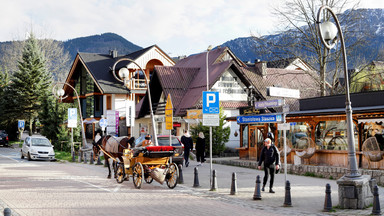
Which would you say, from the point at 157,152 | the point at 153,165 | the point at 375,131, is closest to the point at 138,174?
the point at 153,165

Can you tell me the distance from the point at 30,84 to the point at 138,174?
1811 inches

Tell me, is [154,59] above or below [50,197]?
above

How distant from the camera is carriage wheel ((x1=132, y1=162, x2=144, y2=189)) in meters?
16.3

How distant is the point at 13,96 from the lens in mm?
58219

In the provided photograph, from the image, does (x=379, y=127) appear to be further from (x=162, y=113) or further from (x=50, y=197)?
(x=162, y=113)

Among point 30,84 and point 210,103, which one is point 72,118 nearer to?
point 210,103

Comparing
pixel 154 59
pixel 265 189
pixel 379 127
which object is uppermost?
pixel 154 59

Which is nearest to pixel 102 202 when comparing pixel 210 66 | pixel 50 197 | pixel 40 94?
pixel 50 197

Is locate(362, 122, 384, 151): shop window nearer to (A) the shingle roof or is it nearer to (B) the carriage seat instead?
(B) the carriage seat

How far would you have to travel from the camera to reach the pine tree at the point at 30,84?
5809 centimetres

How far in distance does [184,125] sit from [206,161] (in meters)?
11.1

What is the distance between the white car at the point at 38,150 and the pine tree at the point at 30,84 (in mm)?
22840

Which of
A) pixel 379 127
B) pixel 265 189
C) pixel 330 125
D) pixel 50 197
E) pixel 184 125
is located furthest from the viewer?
pixel 184 125

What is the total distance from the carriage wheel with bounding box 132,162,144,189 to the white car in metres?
19.2
